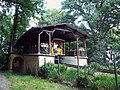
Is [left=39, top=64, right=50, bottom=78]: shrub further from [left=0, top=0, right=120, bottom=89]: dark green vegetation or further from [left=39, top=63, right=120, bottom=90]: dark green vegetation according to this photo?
[left=0, top=0, right=120, bottom=89]: dark green vegetation

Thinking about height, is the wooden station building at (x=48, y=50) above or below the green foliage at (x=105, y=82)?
above

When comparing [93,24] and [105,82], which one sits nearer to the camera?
[105,82]

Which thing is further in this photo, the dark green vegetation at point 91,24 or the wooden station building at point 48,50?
the dark green vegetation at point 91,24

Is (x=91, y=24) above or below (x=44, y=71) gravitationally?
above

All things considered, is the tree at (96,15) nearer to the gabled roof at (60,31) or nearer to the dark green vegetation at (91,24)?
the dark green vegetation at (91,24)

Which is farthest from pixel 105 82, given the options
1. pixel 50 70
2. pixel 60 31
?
pixel 60 31

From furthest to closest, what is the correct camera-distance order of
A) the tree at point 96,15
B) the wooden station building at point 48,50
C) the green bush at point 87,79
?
1. the tree at point 96,15
2. the wooden station building at point 48,50
3. the green bush at point 87,79

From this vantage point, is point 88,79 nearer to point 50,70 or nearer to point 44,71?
point 50,70

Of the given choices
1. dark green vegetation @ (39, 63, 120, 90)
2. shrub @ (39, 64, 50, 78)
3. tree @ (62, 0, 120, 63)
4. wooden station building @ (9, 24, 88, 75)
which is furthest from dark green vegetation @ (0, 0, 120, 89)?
dark green vegetation @ (39, 63, 120, 90)

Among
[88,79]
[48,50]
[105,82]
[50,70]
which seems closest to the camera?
[105,82]

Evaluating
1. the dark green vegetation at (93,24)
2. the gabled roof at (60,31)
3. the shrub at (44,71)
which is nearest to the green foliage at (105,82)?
the shrub at (44,71)

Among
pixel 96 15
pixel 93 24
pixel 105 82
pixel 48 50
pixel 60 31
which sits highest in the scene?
pixel 96 15

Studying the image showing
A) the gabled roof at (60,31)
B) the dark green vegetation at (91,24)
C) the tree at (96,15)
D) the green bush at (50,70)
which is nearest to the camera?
the green bush at (50,70)

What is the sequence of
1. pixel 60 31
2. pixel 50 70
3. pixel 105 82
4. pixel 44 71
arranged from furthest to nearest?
pixel 60 31, pixel 44 71, pixel 50 70, pixel 105 82
